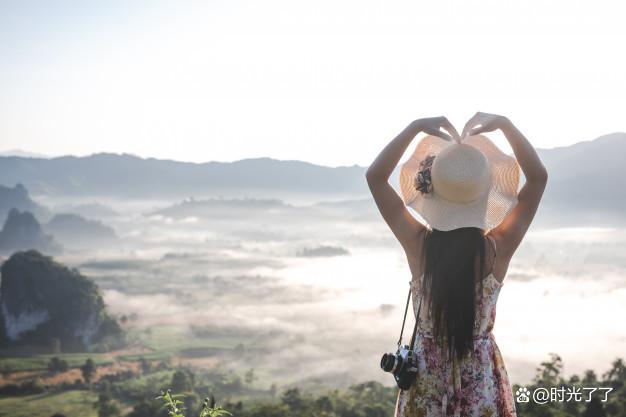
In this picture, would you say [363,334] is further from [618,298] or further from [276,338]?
[618,298]

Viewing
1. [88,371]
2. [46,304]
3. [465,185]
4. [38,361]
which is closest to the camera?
[465,185]

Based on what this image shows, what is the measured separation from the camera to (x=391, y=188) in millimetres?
2072

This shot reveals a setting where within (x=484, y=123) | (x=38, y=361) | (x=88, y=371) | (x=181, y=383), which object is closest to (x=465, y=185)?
(x=484, y=123)

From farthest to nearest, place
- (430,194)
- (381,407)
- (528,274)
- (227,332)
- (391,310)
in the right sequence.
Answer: (528,274) < (391,310) < (227,332) < (381,407) < (430,194)

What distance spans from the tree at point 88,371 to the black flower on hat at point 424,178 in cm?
5547

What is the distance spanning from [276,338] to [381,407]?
73395mm

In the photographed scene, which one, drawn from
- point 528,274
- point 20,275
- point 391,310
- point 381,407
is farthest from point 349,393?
point 528,274

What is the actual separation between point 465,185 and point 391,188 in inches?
11.0

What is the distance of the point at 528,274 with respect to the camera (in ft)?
573

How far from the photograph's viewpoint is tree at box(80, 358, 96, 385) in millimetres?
52594

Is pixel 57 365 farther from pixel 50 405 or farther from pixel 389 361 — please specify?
pixel 389 361

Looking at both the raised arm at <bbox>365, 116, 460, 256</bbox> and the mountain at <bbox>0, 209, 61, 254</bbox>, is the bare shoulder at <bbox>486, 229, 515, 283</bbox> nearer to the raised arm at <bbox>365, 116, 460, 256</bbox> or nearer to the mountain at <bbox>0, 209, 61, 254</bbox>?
the raised arm at <bbox>365, 116, 460, 256</bbox>

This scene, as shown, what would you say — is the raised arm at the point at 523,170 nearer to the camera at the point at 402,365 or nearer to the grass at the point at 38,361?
the camera at the point at 402,365

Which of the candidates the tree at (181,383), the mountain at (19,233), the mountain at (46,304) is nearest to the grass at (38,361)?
the mountain at (46,304)
